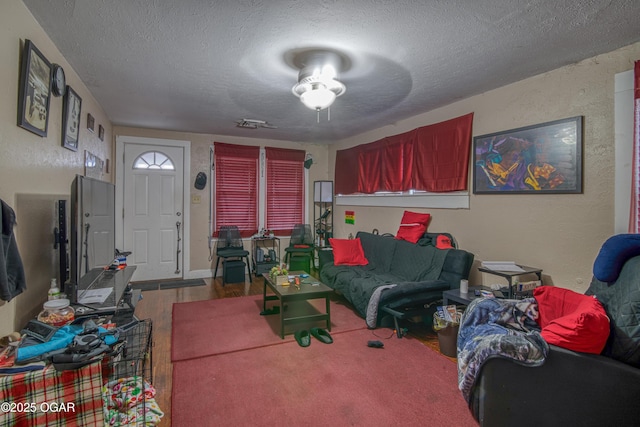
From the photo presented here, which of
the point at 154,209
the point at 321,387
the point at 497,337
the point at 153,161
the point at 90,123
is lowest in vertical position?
the point at 321,387

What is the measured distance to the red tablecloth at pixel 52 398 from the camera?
3.78 ft

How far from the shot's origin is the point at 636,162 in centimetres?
207

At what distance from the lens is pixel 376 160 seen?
4.67 metres

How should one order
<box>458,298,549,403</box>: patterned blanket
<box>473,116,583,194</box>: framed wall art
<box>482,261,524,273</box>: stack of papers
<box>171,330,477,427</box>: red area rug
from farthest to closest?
1. <box>482,261,524,273</box>: stack of papers
2. <box>473,116,583,194</box>: framed wall art
3. <box>171,330,477,427</box>: red area rug
4. <box>458,298,549,403</box>: patterned blanket

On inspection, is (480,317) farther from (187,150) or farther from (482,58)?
(187,150)

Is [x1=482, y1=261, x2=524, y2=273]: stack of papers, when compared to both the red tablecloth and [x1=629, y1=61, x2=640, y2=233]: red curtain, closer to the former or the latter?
[x1=629, y1=61, x2=640, y2=233]: red curtain

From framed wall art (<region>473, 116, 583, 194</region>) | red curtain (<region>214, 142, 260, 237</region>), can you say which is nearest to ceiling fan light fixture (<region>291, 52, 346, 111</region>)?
framed wall art (<region>473, 116, 583, 194</region>)

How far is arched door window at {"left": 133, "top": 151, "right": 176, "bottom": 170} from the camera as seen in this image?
4859 mm

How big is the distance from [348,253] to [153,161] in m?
3.34

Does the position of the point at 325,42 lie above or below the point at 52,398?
above

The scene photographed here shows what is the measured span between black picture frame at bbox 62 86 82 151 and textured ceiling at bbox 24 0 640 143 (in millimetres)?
264

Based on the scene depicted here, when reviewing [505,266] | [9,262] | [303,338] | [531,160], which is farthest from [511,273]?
[9,262]

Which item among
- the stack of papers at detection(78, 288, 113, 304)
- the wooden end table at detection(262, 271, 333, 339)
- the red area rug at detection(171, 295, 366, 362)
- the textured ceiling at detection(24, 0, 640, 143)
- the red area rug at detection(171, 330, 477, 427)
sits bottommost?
the red area rug at detection(171, 330, 477, 427)

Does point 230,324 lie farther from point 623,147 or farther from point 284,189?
point 623,147
